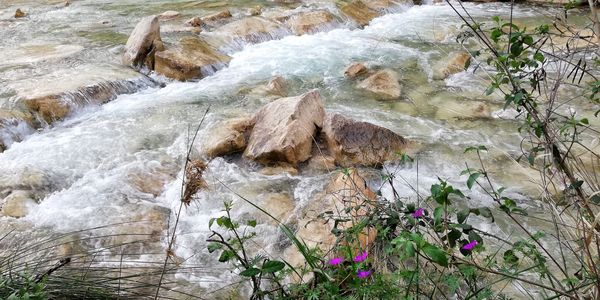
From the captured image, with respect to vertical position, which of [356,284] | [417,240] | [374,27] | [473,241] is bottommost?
[374,27]

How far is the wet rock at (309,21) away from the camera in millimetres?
8914

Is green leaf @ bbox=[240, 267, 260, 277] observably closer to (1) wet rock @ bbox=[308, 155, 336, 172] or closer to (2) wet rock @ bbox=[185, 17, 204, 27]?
(1) wet rock @ bbox=[308, 155, 336, 172]

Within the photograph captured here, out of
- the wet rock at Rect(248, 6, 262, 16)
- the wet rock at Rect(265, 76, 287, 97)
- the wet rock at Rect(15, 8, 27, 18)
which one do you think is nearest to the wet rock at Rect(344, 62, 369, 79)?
the wet rock at Rect(265, 76, 287, 97)

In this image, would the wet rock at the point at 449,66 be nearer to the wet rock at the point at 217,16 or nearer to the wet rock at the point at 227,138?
the wet rock at the point at 227,138

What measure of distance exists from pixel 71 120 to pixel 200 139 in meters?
1.81

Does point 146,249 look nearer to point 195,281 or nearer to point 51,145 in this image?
point 195,281

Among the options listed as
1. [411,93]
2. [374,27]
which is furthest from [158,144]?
[374,27]

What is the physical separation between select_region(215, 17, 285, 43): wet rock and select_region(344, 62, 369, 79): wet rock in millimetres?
2447

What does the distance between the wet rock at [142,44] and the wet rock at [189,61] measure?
0.31m

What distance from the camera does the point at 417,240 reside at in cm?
121

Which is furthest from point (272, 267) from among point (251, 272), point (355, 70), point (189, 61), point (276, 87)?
point (189, 61)

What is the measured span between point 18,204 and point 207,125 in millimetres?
2025

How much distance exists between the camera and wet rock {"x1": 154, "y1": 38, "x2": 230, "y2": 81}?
646cm

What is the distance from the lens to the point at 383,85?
19.7 feet
